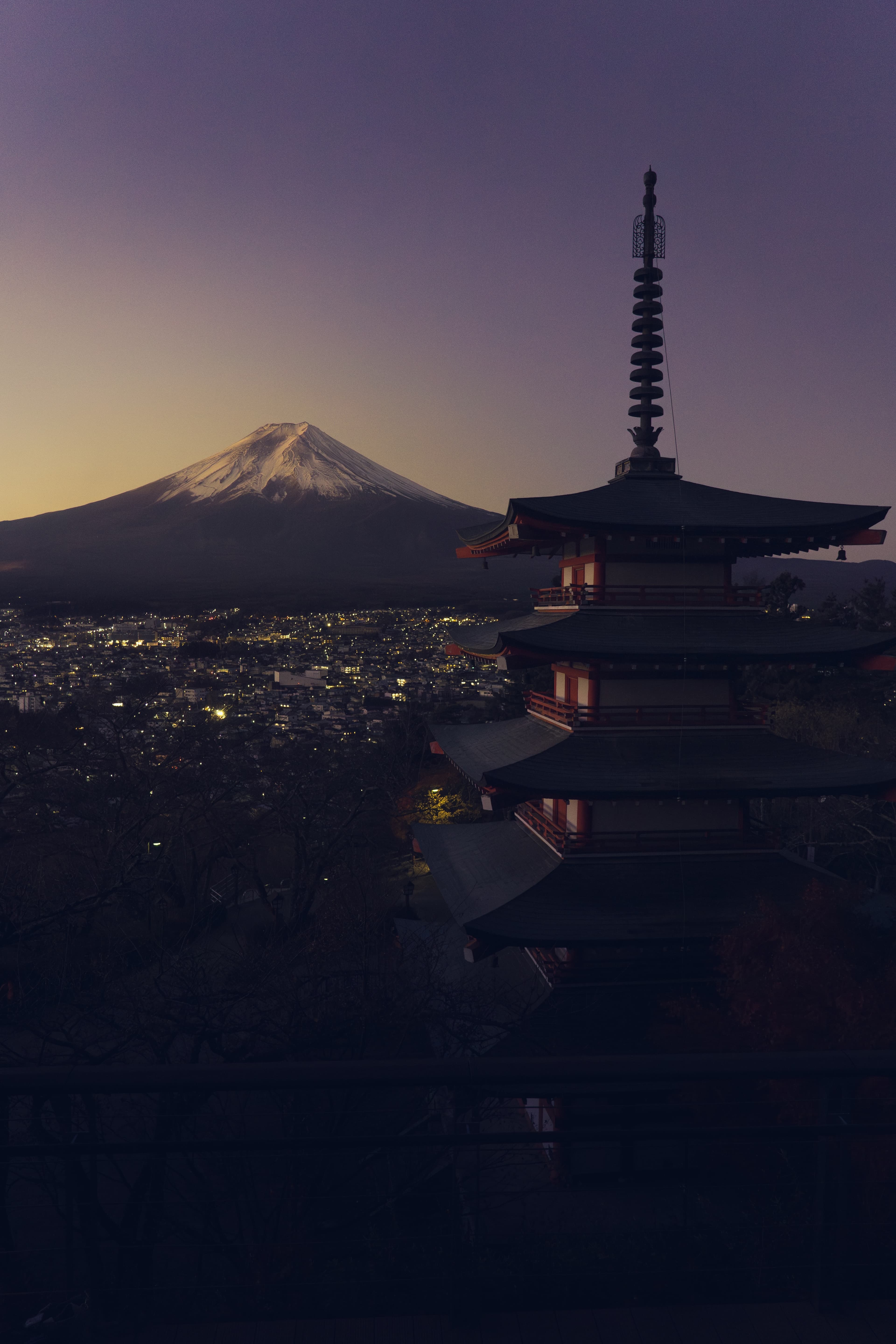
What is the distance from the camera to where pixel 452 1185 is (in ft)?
11.8

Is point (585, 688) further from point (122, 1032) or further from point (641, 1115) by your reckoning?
point (122, 1032)

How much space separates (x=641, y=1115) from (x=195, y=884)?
1720 centimetres

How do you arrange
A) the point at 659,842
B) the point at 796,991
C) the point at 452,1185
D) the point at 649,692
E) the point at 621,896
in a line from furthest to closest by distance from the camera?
the point at 649,692
the point at 659,842
the point at 621,896
the point at 796,991
the point at 452,1185

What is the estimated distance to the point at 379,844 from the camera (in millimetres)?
38812

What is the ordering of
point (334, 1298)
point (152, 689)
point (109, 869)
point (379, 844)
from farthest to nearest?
point (152, 689) < point (379, 844) < point (109, 869) < point (334, 1298)

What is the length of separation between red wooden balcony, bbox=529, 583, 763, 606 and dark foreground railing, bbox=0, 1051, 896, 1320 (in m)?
7.68

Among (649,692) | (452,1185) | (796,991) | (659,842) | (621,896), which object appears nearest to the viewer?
(452,1185)

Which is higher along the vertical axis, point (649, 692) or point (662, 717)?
point (649, 692)

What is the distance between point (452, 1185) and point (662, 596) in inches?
467

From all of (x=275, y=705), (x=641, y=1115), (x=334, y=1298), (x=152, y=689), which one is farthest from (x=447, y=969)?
(x=275, y=705)

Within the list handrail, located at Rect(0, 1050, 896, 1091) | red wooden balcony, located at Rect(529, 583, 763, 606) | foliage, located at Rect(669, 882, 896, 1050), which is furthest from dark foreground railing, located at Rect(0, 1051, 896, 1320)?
red wooden balcony, located at Rect(529, 583, 763, 606)

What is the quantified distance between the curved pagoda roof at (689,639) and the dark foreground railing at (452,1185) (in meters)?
6.40

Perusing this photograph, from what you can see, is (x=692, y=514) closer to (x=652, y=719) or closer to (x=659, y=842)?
(x=652, y=719)

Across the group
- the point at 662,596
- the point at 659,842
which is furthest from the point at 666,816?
the point at 662,596
